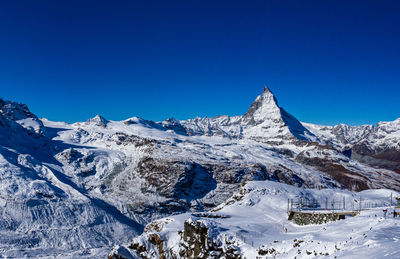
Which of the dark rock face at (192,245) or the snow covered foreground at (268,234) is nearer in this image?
the snow covered foreground at (268,234)

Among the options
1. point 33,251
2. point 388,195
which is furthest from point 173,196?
point 388,195

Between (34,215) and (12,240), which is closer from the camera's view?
(12,240)

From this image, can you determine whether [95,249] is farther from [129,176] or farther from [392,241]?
[392,241]

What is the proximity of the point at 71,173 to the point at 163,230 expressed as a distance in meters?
154

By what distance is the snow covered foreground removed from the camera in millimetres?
26625

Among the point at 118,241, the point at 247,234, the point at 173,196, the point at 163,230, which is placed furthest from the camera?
the point at 173,196

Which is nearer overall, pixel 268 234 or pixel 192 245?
pixel 192 245

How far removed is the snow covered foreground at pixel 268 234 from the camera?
26625mm

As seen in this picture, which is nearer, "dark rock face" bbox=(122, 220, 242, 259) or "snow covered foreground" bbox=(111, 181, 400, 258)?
"snow covered foreground" bbox=(111, 181, 400, 258)

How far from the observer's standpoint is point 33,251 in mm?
107875

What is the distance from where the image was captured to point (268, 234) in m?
46.4

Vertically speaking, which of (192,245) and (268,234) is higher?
(268,234)

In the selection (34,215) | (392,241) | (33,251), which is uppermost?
(392,241)

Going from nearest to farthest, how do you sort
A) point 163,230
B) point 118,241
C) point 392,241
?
1. point 392,241
2. point 163,230
3. point 118,241
